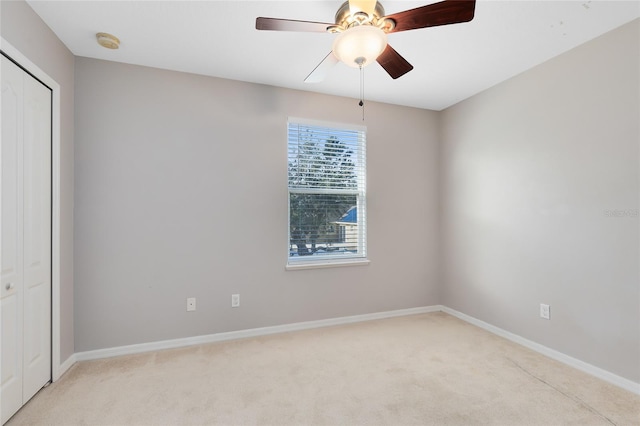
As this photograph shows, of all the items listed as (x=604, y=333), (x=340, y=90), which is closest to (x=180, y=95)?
(x=340, y=90)

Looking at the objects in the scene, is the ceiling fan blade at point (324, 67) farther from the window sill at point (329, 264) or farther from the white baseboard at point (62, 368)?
the white baseboard at point (62, 368)

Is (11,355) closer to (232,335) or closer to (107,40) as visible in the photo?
(232,335)

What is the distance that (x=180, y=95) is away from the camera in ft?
9.43

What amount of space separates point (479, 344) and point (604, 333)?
3.05 feet

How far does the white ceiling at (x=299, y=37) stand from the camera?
1.99 meters

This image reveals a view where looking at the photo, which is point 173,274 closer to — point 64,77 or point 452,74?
point 64,77

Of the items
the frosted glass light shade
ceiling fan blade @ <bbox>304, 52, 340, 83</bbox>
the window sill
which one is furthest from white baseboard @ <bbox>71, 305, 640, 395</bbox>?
the frosted glass light shade

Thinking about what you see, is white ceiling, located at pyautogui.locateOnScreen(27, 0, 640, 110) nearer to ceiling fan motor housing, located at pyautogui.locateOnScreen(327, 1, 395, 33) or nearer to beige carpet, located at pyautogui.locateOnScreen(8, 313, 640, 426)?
ceiling fan motor housing, located at pyautogui.locateOnScreen(327, 1, 395, 33)

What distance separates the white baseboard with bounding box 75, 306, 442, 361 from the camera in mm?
2623

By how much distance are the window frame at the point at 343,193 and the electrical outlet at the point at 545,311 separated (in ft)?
5.48

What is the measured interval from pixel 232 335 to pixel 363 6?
2894mm

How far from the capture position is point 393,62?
199 cm

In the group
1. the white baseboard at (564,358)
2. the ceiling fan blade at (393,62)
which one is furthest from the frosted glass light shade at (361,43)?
the white baseboard at (564,358)

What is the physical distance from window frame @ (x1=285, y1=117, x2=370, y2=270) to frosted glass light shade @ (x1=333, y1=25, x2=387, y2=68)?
5.36ft
